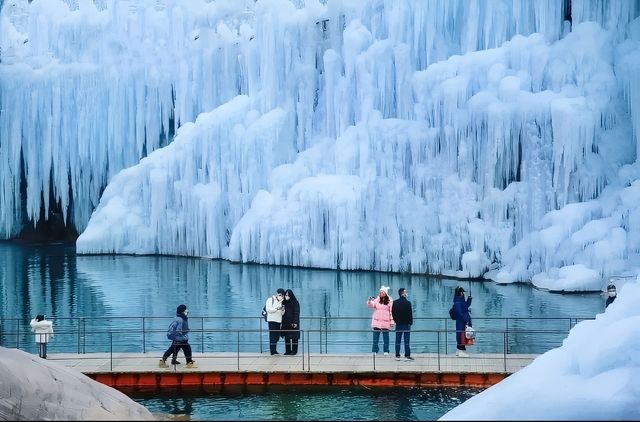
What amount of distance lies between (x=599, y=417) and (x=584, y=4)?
2919 cm

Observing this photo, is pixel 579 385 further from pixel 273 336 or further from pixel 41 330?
pixel 41 330

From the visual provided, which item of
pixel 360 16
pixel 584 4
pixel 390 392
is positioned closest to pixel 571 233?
pixel 584 4

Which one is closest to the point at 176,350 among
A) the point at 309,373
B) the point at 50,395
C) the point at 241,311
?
the point at 309,373

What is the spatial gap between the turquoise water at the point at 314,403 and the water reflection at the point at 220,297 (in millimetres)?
5117

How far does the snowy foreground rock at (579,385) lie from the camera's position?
650 cm

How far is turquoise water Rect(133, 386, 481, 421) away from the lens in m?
12.2

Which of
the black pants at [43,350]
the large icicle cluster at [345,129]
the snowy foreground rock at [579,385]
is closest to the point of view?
the snowy foreground rock at [579,385]

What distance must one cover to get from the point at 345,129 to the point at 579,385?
Result: 31.2m

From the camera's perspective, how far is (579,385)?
271 inches

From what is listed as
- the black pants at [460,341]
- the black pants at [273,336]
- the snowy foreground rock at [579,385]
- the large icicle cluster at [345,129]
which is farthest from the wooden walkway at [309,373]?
the large icicle cluster at [345,129]

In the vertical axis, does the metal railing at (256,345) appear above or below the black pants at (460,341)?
below

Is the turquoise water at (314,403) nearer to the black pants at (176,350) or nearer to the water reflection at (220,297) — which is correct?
the black pants at (176,350)

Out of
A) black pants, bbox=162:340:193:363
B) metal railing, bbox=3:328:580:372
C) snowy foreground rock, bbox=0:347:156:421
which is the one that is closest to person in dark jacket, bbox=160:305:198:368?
black pants, bbox=162:340:193:363

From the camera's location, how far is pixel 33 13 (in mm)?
49031
